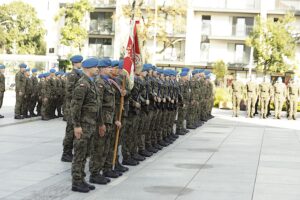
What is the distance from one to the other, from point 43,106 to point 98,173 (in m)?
13.5

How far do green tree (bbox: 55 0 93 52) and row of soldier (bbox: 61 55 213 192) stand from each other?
117 feet

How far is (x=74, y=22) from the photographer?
5503cm

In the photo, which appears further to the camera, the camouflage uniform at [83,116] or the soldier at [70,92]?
the soldier at [70,92]

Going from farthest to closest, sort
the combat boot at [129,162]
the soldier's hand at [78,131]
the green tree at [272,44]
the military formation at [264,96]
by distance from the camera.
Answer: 1. the green tree at [272,44]
2. the military formation at [264,96]
3. the combat boot at [129,162]
4. the soldier's hand at [78,131]

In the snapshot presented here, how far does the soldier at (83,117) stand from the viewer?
9688 mm

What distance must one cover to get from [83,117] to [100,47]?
53.9 meters

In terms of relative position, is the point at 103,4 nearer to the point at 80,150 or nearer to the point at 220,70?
the point at 220,70

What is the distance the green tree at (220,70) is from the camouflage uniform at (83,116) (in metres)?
46.1

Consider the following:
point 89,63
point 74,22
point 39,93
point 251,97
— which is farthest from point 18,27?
point 89,63

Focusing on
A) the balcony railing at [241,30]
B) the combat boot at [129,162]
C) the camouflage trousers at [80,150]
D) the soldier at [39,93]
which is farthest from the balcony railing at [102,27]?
the camouflage trousers at [80,150]

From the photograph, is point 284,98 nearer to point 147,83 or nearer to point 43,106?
point 43,106

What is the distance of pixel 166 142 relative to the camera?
16969 mm

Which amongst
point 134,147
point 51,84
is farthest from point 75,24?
point 134,147

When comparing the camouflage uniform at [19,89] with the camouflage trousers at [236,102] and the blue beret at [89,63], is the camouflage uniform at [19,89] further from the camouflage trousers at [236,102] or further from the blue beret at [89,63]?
the blue beret at [89,63]
